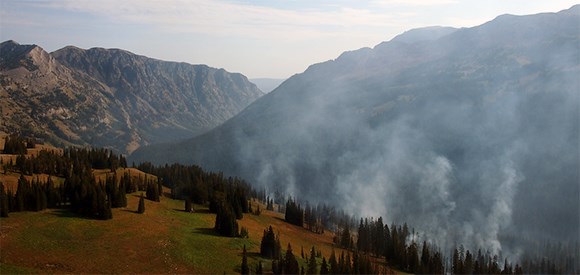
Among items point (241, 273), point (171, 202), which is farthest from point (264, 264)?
point (171, 202)

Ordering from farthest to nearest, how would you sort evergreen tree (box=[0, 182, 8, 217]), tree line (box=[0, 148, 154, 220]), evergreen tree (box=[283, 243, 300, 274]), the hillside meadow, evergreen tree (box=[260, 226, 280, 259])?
evergreen tree (box=[260, 226, 280, 259])
tree line (box=[0, 148, 154, 220])
evergreen tree (box=[0, 182, 8, 217])
evergreen tree (box=[283, 243, 300, 274])
the hillside meadow

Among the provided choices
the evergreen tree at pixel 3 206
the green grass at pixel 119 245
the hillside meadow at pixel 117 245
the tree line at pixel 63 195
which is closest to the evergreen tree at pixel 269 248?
the green grass at pixel 119 245

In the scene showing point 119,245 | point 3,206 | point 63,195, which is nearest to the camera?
point 119,245

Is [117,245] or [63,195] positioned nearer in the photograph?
[117,245]

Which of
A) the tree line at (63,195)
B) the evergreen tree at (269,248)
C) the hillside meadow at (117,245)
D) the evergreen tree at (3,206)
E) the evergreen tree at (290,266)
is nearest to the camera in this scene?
the hillside meadow at (117,245)

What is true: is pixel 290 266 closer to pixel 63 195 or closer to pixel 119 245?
pixel 119 245

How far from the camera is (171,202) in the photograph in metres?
162

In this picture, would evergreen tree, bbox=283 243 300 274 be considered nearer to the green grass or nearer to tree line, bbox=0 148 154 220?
the green grass

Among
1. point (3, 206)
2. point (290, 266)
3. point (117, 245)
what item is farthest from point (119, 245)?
point (290, 266)

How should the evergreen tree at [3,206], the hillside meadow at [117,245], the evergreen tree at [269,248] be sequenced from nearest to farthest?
1. the hillside meadow at [117,245]
2. the evergreen tree at [3,206]
3. the evergreen tree at [269,248]

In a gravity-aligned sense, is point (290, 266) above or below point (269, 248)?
below

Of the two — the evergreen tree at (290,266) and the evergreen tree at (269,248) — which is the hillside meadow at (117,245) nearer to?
the evergreen tree at (269,248)

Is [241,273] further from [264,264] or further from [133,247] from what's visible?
[133,247]

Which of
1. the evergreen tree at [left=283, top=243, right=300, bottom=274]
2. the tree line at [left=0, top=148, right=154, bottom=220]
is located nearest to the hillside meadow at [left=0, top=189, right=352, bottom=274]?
the tree line at [left=0, top=148, right=154, bottom=220]
